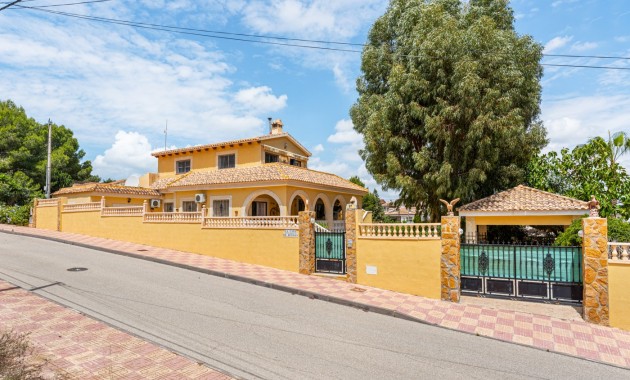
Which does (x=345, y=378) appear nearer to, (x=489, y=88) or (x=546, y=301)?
(x=546, y=301)

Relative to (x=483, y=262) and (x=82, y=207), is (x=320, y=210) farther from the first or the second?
(x=483, y=262)

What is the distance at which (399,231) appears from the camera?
11344 millimetres

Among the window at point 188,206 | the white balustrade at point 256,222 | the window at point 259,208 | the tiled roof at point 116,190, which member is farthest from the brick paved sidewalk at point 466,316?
the tiled roof at point 116,190

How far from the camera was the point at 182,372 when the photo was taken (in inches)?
208

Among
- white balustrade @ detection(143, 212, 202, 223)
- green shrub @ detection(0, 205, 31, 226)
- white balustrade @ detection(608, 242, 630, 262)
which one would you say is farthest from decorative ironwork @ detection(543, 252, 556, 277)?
green shrub @ detection(0, 205, 31, 226)

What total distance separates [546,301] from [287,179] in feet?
39.6

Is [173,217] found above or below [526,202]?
below

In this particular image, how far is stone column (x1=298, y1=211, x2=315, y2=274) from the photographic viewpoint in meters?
13.1

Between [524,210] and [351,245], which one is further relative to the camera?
[524,210]

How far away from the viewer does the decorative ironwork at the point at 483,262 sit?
10.6m

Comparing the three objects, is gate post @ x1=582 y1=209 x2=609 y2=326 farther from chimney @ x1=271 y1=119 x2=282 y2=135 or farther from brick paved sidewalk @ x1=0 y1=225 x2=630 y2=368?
chimney @ x1=271 y1=119 x2=282 y2=135

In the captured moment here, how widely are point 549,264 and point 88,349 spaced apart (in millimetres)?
10753

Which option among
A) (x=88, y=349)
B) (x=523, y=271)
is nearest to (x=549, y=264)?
(x=523, y=271)

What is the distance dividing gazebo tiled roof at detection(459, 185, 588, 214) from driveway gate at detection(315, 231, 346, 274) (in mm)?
5383
